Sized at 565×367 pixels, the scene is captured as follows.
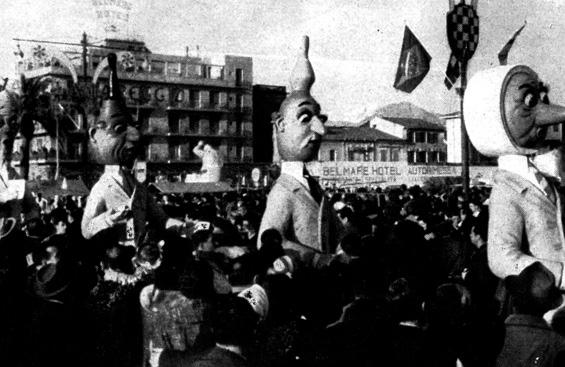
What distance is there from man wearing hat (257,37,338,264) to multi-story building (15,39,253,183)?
44.8 metres

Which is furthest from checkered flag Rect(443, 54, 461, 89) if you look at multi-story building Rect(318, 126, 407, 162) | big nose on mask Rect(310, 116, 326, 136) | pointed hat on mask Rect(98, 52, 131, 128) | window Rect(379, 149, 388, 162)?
window Rect(379, 149, 388, 162)

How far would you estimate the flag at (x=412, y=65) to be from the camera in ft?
56.6

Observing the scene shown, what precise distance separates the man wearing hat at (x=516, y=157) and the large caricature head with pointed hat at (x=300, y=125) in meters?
1.40

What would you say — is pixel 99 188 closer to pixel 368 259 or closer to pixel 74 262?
pixel 74 262

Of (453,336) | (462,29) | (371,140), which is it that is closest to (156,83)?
(371,140)

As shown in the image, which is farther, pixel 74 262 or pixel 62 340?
pixel 74 262

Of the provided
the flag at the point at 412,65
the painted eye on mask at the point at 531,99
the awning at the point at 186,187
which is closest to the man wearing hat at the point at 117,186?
the painted eye on mask at the point at 531,99

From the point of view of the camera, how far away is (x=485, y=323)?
3.14m

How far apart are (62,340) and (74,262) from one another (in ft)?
1.45

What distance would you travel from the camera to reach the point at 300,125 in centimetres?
553

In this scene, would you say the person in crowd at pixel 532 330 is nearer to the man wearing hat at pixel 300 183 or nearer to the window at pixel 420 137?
the man wearing hat at pixel 300 183

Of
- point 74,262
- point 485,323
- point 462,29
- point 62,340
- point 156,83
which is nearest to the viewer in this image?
point 485,323

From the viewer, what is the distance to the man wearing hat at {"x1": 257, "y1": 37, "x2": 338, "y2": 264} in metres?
5.24

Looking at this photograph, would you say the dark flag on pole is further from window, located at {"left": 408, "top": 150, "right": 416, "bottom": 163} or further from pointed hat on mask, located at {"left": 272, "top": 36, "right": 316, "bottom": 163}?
window, located at {"left": 408, "top": 150, "right": 416, "bottom": 163}
